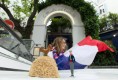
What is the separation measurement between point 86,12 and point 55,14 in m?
1.85

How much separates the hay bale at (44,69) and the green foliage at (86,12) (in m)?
15.7

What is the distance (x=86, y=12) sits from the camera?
2008cm

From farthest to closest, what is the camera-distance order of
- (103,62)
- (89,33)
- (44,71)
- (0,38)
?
1. (89,33)
2. (103,62)
3. (0,38)
4. (44,71)

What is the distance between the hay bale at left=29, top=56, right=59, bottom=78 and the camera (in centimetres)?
393

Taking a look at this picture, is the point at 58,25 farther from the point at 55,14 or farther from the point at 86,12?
the point at 86,12

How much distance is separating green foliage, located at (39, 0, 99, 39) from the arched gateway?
291 mm

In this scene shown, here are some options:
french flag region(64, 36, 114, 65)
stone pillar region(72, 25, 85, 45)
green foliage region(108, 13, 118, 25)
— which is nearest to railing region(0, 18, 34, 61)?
french flag region(64, 36, 114, 65)

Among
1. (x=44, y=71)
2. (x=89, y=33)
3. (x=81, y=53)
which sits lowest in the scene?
(x=44, y=71)

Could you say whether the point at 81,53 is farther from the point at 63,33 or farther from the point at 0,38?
the point at 63,33

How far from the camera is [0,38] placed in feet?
18.2

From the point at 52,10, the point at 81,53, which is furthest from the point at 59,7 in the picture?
the point at 81,53

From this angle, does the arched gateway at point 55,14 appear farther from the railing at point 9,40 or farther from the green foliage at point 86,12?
the railing at point 9,40

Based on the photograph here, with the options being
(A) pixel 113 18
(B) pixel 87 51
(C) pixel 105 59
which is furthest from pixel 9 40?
(A) pixel 113 18

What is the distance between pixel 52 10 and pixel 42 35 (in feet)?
5.21
